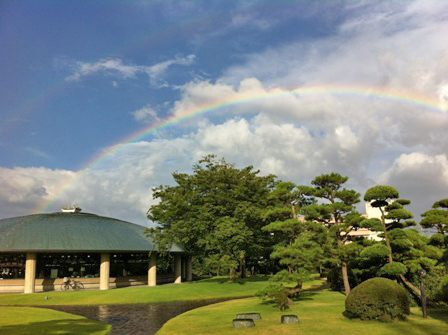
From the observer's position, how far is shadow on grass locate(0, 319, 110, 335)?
2070 centimetres

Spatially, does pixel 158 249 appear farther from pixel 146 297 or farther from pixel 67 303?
pixel 67 303

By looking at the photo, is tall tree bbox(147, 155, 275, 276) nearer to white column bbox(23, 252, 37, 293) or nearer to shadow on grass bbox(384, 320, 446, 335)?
white column bbox(23, 252, 37, 293)

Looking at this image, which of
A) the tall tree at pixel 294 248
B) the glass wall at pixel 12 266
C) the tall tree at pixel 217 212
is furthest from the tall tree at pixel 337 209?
the glass wall at pixel 12 266

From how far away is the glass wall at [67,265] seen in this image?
5306 cm

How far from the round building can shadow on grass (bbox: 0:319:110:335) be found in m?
24.4

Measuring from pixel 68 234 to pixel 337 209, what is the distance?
122 feet

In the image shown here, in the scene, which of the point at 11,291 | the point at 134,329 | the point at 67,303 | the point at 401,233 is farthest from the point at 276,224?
the point at 11,291

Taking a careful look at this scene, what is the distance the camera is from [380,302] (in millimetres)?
20500

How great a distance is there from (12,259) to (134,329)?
3916cm

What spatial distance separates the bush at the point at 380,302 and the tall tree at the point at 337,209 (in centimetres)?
1118

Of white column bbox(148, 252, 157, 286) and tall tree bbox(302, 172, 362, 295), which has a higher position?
tall tree bbox(302, 172, 362, 295)

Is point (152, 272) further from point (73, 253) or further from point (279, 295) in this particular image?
point (279, 295)

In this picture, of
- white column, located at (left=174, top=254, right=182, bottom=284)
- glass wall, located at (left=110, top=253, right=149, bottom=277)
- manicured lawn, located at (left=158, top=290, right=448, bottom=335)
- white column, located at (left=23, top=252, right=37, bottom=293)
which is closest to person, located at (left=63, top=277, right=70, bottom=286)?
white column, located at (left=23, top=252, right=37, bottom=293)

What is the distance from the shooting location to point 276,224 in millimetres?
33031
